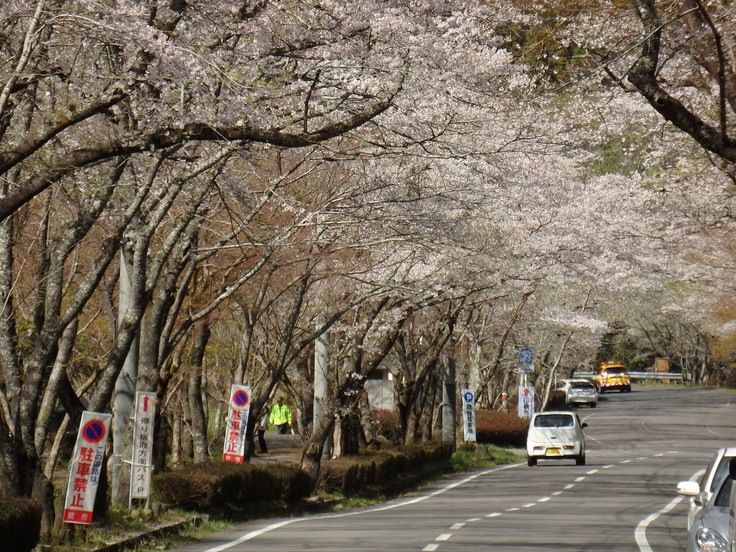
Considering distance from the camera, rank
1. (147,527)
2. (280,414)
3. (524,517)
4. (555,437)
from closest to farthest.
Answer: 1. (147,527)
2. (524,517)
3. (555,437)
4. (280,414)

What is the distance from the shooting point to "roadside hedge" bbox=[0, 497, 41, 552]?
10906 mm

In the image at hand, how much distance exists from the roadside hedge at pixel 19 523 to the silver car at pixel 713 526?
19.7 ft

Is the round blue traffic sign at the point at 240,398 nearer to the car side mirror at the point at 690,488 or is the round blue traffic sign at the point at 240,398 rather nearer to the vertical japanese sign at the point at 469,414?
the car side mirror at the point at 690,488

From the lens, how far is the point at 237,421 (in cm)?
2095

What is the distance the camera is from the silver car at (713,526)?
9.35 metres

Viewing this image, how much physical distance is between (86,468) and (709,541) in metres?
7.30

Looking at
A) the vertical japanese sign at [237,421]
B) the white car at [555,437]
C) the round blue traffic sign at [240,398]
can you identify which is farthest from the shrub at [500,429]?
the round blue traffic sign at [240,398]

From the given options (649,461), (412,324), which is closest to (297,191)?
(412,324)

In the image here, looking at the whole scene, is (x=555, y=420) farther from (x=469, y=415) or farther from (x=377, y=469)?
(x=377, y=469)

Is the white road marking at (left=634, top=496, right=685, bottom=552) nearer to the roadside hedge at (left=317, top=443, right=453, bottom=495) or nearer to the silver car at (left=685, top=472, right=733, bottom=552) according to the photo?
the silver car at (left=685, top=472, right=733, bottom=552)

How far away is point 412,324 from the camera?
34.5 meters

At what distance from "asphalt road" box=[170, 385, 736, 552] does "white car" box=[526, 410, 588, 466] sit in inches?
18.3

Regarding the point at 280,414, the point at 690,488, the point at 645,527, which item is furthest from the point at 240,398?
the point at 280,414

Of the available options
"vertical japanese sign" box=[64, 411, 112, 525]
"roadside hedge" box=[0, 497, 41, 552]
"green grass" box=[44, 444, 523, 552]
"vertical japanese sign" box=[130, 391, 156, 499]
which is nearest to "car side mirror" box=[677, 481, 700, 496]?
"roadside hedge" box=[0, 497, 41, 552]
